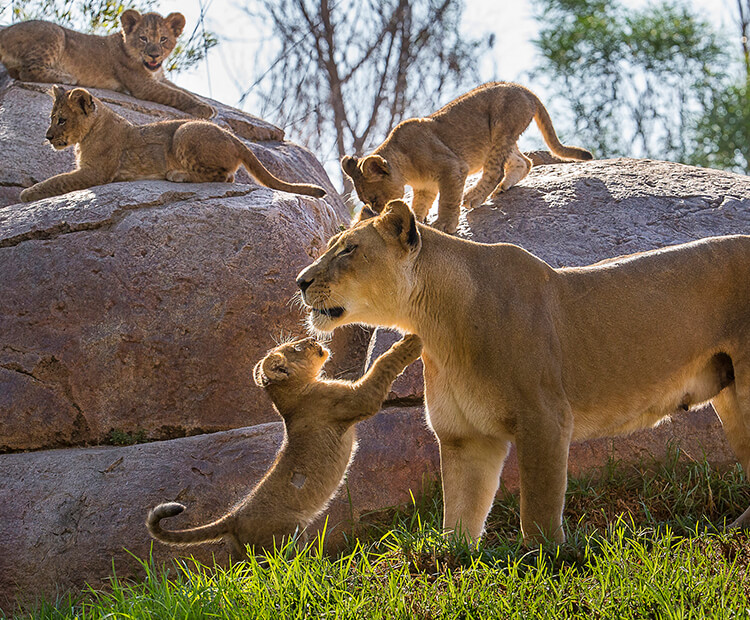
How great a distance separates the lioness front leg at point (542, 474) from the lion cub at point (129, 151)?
4204mm

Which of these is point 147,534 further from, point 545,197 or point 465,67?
point 465,67

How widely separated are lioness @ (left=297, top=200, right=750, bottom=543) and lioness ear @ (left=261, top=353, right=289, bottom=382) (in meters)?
0.42

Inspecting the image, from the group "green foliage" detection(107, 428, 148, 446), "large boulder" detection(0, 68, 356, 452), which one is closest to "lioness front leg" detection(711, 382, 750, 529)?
"large boulder" detection(0, 68, 356, 452)

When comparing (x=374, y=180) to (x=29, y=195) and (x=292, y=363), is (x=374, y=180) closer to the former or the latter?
(x=292, y=363)

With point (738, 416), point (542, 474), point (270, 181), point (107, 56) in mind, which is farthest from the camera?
point (107, 56)

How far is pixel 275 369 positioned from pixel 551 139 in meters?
4.42

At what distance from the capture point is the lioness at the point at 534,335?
4.65m

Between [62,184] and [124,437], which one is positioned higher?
[62,184]

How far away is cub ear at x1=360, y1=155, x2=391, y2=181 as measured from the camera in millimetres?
7363

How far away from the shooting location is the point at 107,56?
35.6 ft

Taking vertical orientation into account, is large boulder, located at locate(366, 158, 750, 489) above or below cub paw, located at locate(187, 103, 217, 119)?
below

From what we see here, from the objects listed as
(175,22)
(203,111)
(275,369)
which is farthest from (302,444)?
(175,22)

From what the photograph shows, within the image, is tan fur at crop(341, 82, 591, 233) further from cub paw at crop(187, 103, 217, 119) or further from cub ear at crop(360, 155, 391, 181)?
cub paw at crop(187, 103, 217, 119)

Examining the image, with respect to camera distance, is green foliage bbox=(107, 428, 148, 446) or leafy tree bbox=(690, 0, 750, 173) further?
leafy tree bbox=(690, 0, 750, 173)
